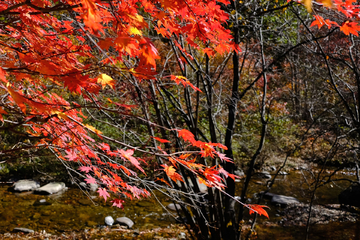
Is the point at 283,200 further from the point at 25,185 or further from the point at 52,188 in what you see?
the point at 25,185

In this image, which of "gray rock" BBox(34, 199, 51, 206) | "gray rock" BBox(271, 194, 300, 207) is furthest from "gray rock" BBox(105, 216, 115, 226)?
"gray rock" BBox(271, 194, 300, 207)

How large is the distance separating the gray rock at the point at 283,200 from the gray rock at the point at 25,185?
6787mm

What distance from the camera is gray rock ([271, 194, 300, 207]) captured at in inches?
283

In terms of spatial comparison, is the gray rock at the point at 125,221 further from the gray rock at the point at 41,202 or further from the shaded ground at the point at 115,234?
the gray rock at the point at 41,202

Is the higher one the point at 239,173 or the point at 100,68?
the point at 100,68

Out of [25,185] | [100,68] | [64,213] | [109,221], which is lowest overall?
[25,185]

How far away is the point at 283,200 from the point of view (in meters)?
7.32

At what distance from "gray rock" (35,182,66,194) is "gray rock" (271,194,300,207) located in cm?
607

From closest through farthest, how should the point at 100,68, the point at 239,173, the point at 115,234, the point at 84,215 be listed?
1. the point at 100,68
2. the point at 115,234
3. the point at 84,215
4. the point at 239,173

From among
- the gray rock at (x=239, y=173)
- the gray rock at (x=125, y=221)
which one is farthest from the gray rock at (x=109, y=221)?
the gray rock at (x=239, y=173)

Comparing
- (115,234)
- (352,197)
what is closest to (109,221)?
(115,234)

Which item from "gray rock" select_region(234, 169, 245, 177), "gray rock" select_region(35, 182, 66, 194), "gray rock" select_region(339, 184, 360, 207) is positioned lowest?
"gray rock" select_region(35, 182, 66, 194)

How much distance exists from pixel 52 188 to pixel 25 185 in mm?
772

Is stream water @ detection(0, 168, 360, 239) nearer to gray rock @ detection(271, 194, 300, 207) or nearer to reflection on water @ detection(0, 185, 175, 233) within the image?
reflection on water @ detection(0, 185, 175, 233)
